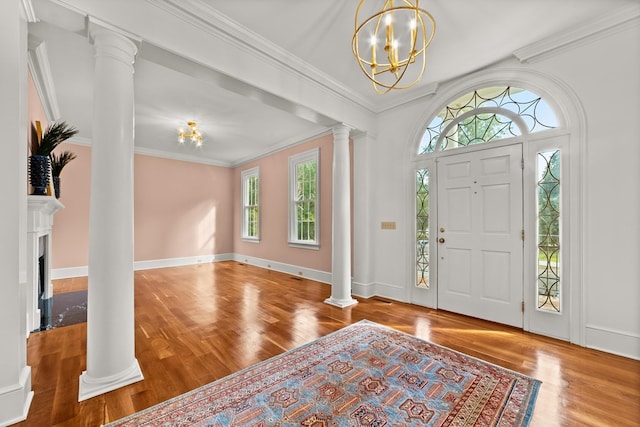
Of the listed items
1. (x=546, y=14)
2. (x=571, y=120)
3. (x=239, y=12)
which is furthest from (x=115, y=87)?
(x=571, y=120)

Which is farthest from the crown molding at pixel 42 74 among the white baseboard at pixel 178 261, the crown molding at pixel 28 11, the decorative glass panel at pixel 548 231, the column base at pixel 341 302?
the decorative glass panel at pixel 548 231

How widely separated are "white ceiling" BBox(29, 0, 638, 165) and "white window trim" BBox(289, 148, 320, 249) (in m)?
1.54

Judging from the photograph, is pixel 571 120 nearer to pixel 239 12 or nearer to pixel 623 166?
pixel 623 166

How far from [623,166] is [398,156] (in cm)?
229

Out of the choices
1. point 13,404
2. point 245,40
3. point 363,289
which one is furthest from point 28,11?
Result: point 363,289

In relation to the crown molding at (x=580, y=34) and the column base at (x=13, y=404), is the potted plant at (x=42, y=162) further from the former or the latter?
the crown molding at (x=580, y=34)

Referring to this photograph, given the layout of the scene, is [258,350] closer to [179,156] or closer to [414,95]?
[414,95]

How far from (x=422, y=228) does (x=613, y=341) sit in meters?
2.06

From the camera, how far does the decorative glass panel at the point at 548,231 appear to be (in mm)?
2760

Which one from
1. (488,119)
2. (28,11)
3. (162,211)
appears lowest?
(162,211)

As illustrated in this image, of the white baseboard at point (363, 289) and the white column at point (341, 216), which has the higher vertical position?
the white column at point (341, 216)

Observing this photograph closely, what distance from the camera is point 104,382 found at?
6.05 ft

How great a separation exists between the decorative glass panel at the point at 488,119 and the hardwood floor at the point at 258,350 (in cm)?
223

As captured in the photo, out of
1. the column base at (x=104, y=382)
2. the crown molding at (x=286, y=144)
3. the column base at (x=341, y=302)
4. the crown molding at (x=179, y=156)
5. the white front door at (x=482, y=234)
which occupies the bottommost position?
the column base at (x=341, y=302)
